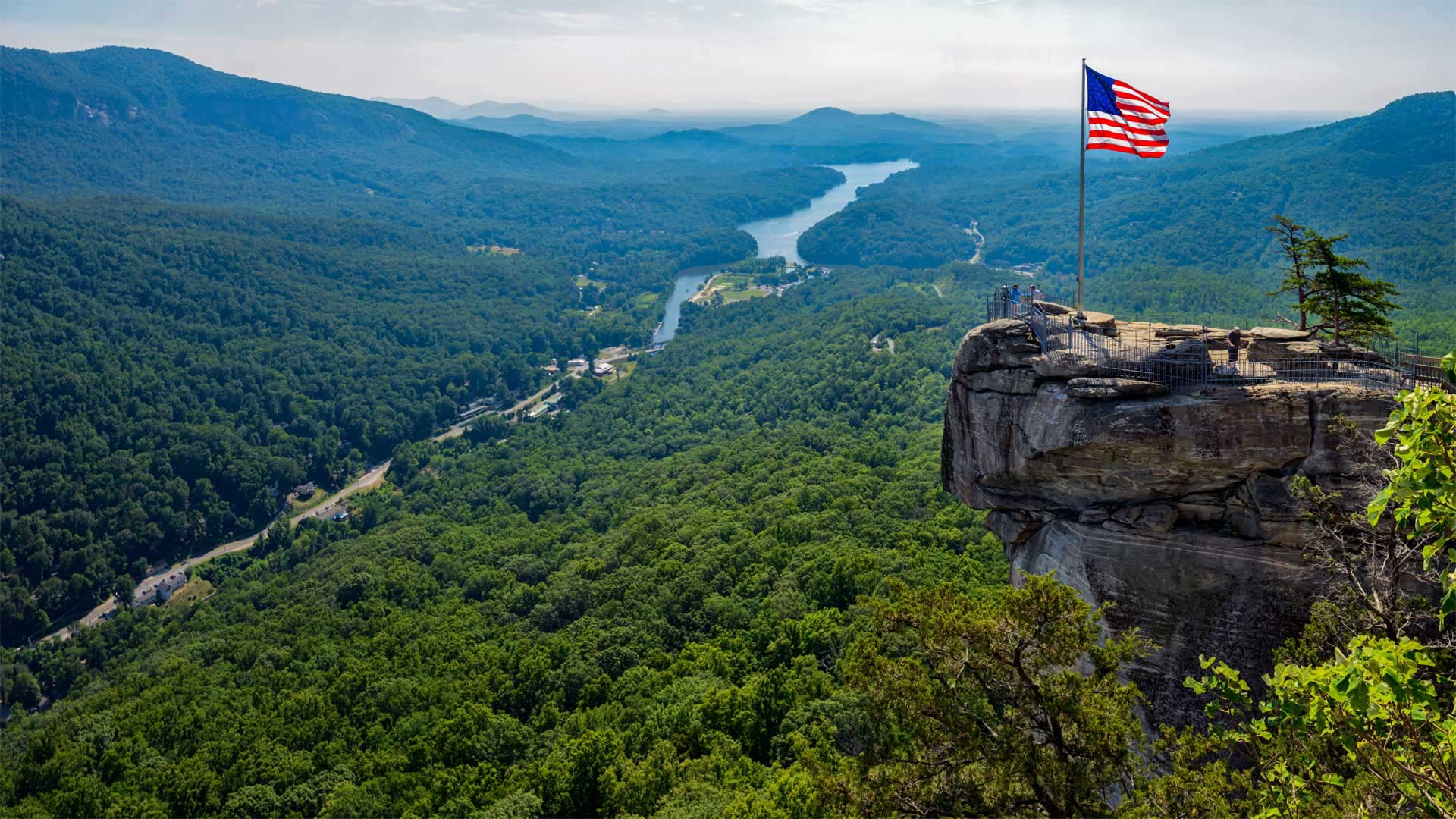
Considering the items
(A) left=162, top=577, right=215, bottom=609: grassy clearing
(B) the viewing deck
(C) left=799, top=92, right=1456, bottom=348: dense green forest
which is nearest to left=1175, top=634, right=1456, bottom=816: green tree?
(B) the viewing deck

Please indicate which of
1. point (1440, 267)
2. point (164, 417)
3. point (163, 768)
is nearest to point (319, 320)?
point (164, 417)

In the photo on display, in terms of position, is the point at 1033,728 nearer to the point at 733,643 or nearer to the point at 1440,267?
the point at 733,643

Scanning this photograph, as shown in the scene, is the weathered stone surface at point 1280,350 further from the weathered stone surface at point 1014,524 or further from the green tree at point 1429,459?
the green tree at point 1429,459

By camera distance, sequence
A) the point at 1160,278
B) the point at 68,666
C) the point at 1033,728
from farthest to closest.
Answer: the point at 1160,278, the point at 68,666, the point at 1033,728

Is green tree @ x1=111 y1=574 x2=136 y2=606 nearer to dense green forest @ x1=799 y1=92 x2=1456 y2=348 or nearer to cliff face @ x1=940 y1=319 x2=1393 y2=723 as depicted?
cliff face @ x1=940 y1=319 x2=1393 y2=723

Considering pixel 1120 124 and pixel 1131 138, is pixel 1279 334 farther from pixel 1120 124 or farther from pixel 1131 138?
pixel 1120 124

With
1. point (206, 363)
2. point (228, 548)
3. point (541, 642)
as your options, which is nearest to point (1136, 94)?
point (541, 642)
